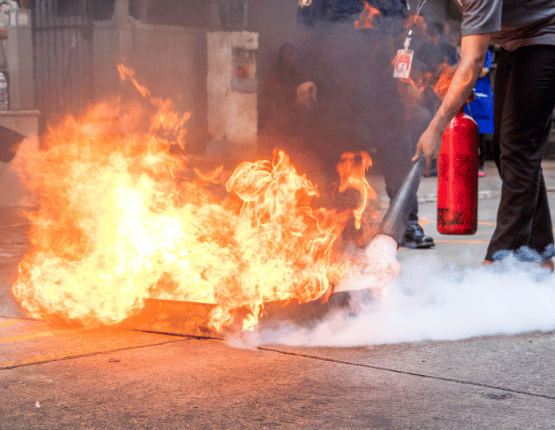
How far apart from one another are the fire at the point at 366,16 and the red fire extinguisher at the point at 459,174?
5.28ft

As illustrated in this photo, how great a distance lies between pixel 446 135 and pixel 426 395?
251 centimetres

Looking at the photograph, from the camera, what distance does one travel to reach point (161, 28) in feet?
47.6

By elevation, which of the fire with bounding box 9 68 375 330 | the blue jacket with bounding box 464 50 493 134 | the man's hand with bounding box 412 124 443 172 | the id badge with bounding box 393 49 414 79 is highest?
the id badge with bounding box 393 49 414 79

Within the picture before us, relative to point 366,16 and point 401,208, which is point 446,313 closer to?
point 401,208

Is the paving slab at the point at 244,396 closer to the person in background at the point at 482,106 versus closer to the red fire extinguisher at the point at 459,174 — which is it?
the red fire extinguisher at the point at 459,174

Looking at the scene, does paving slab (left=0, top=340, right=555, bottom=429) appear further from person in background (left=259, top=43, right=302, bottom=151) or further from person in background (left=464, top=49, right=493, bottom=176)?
person in background (left=259, top=43, right=302, bottom=151)

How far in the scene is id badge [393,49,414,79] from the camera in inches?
228

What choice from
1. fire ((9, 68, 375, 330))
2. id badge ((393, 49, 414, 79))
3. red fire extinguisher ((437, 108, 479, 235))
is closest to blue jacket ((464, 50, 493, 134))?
red fire extinguisher ((437, 108, 479, 235))

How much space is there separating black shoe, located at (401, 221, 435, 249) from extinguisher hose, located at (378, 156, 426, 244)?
1.93 metres

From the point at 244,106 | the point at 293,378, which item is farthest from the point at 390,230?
the point at 244,106

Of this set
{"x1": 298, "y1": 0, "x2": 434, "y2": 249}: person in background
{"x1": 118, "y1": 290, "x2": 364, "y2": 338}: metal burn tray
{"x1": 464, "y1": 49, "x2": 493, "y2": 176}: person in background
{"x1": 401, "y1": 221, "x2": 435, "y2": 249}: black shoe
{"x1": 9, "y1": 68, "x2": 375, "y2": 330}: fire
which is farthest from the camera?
{"x1": 298, "y1": 0, "x2": 434, "y2": 249}: person in background

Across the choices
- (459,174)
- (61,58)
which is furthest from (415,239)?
(61,58)

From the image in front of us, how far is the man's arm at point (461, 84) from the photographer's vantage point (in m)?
3.55

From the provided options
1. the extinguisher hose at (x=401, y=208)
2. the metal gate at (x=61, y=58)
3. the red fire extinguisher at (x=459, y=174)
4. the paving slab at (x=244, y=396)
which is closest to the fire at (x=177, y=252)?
the extinguisher hose at (x=401, y=208)
